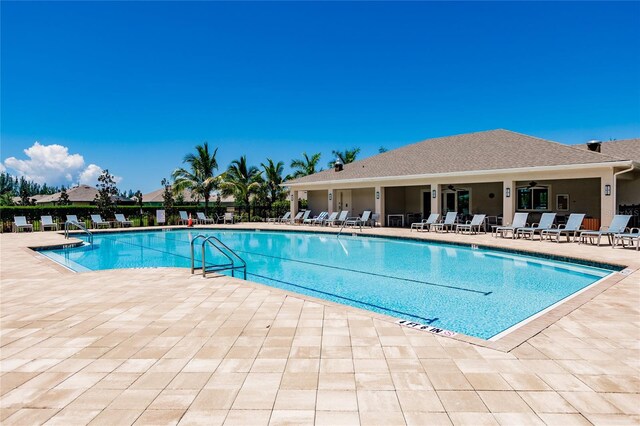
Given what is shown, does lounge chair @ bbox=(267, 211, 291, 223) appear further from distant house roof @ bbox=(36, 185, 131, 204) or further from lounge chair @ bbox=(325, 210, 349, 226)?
distant house roof @ bbox=(36, 185, 131, 204)

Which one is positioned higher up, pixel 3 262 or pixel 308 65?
pixel 308 65

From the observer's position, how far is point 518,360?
128 inches

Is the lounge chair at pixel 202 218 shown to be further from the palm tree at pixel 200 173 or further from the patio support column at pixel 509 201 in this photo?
the patio support column at pixel 509 201

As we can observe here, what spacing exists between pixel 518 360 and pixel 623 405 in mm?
806

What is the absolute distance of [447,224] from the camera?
55.1ft

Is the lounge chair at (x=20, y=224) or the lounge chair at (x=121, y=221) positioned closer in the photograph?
the lounge chair at (x=20, y=224)

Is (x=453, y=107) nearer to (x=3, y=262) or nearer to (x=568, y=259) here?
(x=568, y=259)

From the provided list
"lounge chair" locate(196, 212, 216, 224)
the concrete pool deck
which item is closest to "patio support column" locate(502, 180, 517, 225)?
the concrete pool deck

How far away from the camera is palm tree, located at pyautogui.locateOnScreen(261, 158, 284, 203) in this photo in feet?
94.8

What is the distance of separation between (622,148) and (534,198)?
4686mm

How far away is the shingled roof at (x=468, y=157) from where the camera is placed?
15.1m

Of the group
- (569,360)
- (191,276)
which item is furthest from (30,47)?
(569,360)

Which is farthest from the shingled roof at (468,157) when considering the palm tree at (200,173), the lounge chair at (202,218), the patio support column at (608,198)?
the palm tree at (200,173)

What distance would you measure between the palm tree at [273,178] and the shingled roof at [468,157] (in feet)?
18.0
